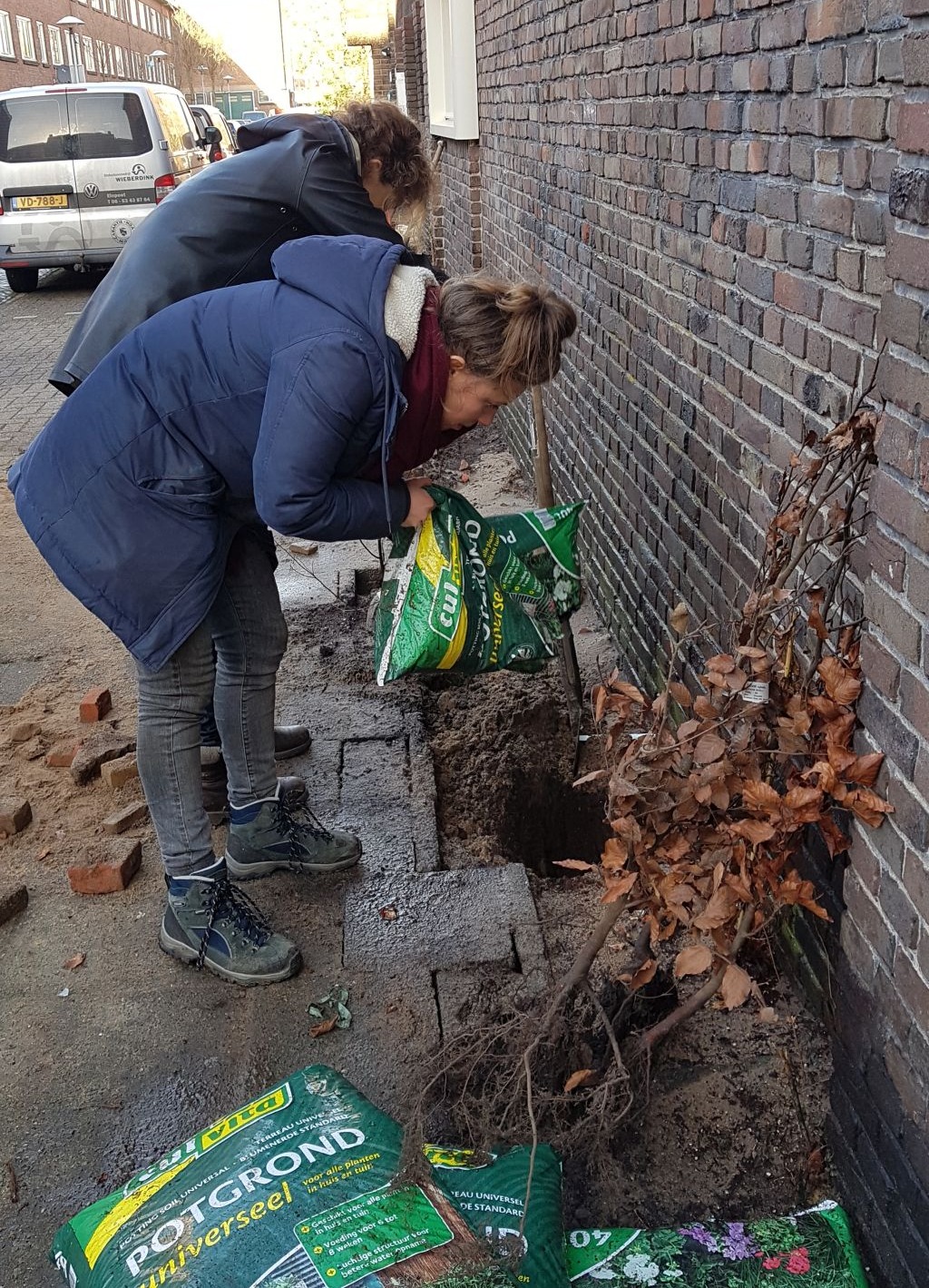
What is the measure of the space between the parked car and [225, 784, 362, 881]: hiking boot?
16800 millimetres

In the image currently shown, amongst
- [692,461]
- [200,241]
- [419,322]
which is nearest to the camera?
[419,322]

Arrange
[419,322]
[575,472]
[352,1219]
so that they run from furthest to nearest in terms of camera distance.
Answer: [575,472] < [419,322] < [352,1219]

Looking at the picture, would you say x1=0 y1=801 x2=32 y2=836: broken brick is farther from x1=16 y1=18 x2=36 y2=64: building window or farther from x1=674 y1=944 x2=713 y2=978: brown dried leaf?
x1=16 y1=18 x2=36 y2=64: building window

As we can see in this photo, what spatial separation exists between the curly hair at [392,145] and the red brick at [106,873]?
6.52ft

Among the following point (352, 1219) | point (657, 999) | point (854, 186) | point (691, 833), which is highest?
point (854, 186)

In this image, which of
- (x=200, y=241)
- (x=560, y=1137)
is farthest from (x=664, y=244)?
(x=560, y=1137)

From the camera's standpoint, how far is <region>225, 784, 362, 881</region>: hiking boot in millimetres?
3266

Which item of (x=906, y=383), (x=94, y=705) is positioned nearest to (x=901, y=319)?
(x=906, y=383)

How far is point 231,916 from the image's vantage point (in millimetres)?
2928

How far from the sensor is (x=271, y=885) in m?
3.28

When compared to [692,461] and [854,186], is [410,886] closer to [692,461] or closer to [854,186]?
[692,461]

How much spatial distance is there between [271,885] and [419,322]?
5.42ft

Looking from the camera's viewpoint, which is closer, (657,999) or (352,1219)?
(352,1219)

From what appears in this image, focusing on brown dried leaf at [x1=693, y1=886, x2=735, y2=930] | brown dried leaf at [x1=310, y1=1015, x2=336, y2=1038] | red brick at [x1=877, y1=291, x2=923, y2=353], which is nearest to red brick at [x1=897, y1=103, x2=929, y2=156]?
red brick at [x1=877, y1=291, x2=923, y2=353]
